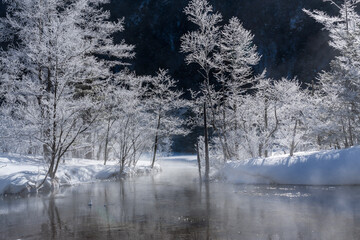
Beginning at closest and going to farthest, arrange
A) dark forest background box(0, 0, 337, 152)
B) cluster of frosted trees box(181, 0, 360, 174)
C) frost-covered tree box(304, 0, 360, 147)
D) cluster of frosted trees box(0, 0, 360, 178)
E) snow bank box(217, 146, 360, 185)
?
1. snow bank box(217, 146, 360, 185)
2. cluster of frosted trees box(0, 0, 360, 178)
3. frost-covered tree box(304, 0, 360, 147)
4. cluster of frosted trees box(181, 0, 360, 174)
5. dark forest background box(0, 0, 337, 152)

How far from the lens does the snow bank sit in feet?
50.6

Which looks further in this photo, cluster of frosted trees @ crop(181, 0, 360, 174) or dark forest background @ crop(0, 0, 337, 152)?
dark forest background @ crop(0, 0, 337, 152)

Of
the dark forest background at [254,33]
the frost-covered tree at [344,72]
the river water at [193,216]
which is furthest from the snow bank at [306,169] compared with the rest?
the dark forest background at [254,33]

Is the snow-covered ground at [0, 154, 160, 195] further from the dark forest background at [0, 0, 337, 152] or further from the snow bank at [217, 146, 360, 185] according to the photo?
the dark forest background at [0, 0, 337, 152]

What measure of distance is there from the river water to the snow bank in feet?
3.79

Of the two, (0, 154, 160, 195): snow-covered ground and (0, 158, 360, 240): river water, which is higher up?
(0, 154, 160, 195): snow-covered ground

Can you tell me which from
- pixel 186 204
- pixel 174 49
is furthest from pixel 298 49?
pixel 186 204

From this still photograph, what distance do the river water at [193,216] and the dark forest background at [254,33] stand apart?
235 feet

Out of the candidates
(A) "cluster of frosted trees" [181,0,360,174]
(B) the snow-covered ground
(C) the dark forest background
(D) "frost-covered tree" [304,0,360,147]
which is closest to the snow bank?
(A) "cluster of frosted trees" [181,0,360,174]

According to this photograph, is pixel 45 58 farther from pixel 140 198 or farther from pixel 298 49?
pixel 298 49

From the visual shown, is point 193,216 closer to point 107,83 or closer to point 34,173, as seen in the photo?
point 34,173

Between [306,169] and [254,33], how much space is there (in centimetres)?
9189

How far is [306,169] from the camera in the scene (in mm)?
16797

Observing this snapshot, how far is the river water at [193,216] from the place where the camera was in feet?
25.8
